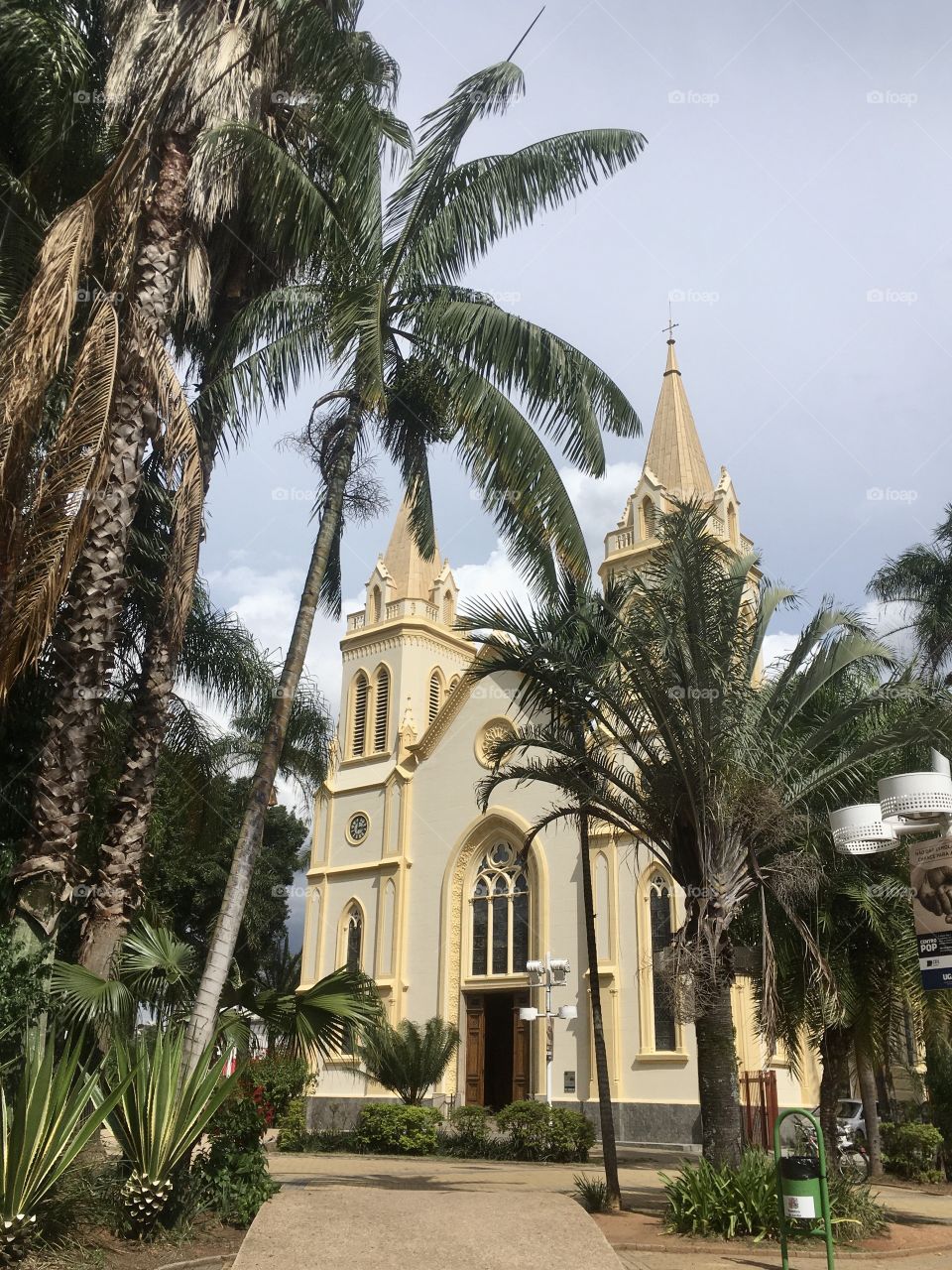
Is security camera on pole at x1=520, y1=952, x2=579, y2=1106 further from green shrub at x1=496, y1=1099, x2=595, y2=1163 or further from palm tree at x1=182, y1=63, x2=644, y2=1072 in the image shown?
palm tree at x1=182, y1=63, x2=644, y2=1072

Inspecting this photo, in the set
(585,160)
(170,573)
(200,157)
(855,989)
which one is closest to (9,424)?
(170,573)

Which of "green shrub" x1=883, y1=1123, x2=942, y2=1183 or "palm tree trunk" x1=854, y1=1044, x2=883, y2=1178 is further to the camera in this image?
"green shrub" x1=883, y1=1123, x2=942, y2=1183

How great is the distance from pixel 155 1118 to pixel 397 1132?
53.4 ft

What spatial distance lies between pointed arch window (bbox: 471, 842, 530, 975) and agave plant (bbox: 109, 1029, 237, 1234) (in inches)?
820

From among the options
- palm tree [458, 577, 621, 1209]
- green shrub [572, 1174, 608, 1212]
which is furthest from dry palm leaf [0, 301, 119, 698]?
green shrub [572, 1174, 608, 1212]

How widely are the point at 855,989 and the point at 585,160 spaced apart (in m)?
10.9

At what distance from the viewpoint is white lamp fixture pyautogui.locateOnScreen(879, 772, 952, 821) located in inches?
323

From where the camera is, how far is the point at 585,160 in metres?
12.7

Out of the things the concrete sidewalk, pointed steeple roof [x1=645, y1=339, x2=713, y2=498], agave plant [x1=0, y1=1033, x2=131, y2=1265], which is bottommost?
the concrete sidewalk

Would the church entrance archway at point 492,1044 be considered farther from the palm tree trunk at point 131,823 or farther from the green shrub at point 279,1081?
the palm tree trunk at point 131,823

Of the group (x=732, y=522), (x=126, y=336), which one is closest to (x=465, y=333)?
(x=126, y=336)

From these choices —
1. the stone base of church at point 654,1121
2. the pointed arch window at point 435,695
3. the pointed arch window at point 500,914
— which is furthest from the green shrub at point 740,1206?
the pointed arch window at point 435,695

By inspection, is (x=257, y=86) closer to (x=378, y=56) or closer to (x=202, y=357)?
(x=378, y=56)

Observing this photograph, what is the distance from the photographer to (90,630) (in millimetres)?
10141
